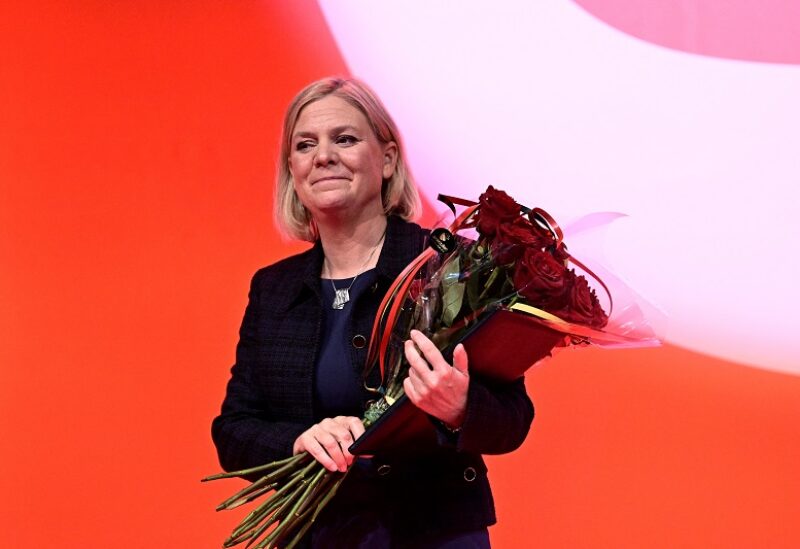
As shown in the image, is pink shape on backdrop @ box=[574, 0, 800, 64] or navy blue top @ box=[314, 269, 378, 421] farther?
pink shape on backdrop @ box=[574, 0, 800, 64]

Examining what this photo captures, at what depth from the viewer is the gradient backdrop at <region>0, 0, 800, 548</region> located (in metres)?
2.43

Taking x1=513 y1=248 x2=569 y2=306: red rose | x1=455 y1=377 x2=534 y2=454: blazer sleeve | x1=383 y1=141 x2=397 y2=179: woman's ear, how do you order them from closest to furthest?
1. x1=513 y1=248 x2=569 y2=306: red rose
2. x1=455 y1=377 x2=534 y2=454: blazer sleeve
3. x1=383 y1=141 x2=397 y2=179: woman's ear

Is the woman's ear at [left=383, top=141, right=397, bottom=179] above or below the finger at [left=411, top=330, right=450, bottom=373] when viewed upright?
above

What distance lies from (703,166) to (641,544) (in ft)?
2.94

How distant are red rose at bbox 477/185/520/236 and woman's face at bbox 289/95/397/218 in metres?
0.40

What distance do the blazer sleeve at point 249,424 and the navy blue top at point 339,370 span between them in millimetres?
56

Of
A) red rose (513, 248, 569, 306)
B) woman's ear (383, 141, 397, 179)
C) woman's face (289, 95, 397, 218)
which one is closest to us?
red rose (513, 248, 569, 306)

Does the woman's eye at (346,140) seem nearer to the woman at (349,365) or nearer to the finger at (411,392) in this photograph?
the woman at (349,365)

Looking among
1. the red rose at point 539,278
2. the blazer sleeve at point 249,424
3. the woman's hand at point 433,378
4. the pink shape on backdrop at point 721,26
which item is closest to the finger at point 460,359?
the woman's hand at point 433,378

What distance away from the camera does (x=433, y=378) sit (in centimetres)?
142

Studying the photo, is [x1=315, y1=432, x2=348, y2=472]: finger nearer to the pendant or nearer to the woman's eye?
the pendant

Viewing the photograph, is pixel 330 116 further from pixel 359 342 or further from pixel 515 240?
pixel 515 240

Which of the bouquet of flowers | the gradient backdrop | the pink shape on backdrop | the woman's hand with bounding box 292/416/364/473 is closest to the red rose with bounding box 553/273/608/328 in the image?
the bouquet of flowers

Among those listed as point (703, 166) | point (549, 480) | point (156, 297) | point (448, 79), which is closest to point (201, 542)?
point (156, 297)
